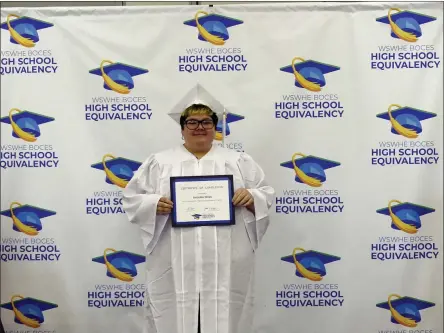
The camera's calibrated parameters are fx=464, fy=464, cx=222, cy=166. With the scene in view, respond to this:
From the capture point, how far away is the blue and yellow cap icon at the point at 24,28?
3.08m

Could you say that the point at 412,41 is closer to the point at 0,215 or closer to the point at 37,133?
the point at 37,133

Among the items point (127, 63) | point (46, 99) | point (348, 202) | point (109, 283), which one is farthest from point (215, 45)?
point (109, 283)

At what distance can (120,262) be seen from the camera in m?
3.12

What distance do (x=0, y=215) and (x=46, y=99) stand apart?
2.77 ft

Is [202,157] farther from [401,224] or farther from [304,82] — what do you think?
[401,224]

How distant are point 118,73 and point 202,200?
4.16ft

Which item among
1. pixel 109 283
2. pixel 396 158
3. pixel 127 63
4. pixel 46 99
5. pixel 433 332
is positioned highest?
pixel 127 63

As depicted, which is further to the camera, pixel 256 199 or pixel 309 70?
pixel 309 70

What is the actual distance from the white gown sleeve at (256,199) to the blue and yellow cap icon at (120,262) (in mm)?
1039

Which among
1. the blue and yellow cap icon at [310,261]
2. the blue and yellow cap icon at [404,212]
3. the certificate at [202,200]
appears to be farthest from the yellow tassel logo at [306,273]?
the certificate at [202,200]

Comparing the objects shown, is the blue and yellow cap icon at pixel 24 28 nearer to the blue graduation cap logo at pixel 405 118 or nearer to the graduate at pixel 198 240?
the graduate at pixel 198 240

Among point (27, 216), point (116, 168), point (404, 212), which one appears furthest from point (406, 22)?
point (27, 216)

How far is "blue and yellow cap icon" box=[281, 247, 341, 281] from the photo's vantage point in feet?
10.2

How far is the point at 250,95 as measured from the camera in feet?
10.1
